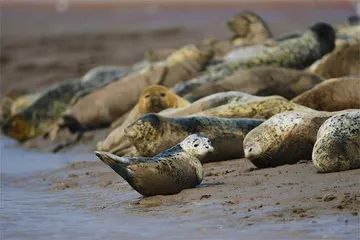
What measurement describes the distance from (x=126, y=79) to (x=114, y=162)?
5.76 metres

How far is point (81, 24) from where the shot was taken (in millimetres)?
32094

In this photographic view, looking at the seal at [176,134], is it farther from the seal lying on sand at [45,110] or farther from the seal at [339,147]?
the seal lying on sand at [45,110]

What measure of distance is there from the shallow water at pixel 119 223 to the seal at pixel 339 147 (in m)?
0.89

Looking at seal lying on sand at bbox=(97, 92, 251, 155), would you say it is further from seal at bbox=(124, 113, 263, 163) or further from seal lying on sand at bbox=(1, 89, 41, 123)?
seal lying on sand at bbox=(1, 89, 41, 123)

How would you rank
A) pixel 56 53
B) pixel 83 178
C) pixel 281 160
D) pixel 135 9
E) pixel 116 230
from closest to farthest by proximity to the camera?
pixel 116 230 < pixel 281 160 < pixel 83 178 < pixel 56 53 < pixel 135 9

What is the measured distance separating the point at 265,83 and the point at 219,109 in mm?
1510

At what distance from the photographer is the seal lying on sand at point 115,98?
38.8 ft

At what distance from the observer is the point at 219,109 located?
917cm

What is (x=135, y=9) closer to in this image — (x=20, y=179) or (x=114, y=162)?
(x=20, y=179)

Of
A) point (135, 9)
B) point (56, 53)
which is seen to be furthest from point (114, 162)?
point (135, 9)

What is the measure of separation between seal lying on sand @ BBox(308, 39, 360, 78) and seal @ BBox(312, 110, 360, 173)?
4471mm

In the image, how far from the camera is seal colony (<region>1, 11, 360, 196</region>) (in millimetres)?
6852

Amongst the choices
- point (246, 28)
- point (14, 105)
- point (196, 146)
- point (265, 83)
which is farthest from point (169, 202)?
point (246, 28)

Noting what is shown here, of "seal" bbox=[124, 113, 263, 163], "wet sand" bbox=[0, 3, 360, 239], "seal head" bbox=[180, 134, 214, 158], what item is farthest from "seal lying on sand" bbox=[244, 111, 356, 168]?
"seal" bbox=[124, 113, 263, 163]
